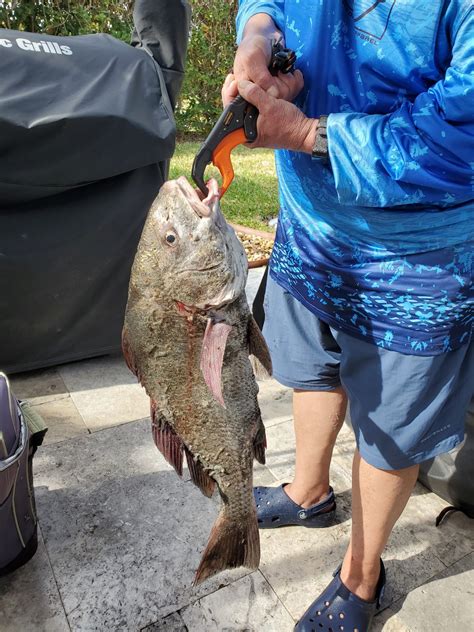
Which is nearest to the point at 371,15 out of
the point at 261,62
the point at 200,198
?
the point at 261,62

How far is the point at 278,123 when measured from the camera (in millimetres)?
1419

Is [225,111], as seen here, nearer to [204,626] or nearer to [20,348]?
[204,626]

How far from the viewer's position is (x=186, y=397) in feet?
4.90

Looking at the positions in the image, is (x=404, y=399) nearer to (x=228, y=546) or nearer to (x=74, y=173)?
(x=228, y=546)

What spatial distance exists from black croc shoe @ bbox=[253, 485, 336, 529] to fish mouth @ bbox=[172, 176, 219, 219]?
1.60 m

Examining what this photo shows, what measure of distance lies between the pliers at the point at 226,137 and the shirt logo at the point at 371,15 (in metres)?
0.40

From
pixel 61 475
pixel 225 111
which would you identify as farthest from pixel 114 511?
pixel 225 111

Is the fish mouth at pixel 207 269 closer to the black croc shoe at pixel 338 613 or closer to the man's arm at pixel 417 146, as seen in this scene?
the man's arm at pixel 417 146

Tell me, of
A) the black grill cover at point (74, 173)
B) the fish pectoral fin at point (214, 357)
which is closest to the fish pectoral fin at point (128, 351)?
the fish pectoral fin at point (214, 357)

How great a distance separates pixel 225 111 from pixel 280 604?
186 cm

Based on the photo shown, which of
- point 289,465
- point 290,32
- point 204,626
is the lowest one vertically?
point 289,465

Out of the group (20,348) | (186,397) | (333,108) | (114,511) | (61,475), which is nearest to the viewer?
(186,397)

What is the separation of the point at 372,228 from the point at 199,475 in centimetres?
91

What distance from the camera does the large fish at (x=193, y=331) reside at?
1.42m
